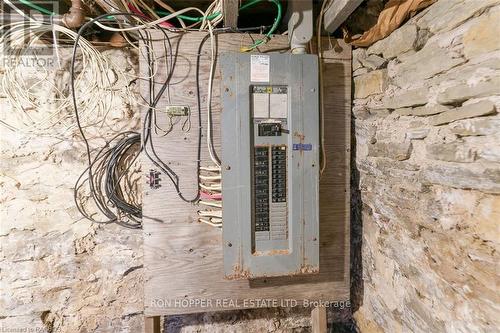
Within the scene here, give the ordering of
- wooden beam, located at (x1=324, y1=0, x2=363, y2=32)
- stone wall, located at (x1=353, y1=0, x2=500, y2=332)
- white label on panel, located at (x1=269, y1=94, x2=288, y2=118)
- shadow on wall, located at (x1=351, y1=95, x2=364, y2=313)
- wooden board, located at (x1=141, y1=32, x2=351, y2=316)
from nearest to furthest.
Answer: stone wall, located at (x1=353, y1=0, x2=500, y2=332)
wooden beam, located at (x1=324, y1=0, x2=363, y2=32)
white label on panel, located at (x1=269, y1=94, x2=288, y2=118)
wooden board, located at (x1=141, y1=32, x2=351, y2=316)
shadow on wall, located at (x1=351, y1=95, x2=364, y2=313)

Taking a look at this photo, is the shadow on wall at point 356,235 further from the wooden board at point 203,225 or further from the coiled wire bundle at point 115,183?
the coiled wire bundle at point 115,183

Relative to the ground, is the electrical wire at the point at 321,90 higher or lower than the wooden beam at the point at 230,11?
lower

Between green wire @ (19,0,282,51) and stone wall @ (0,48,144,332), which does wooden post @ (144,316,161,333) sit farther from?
green wire @ (19,0,282,51)

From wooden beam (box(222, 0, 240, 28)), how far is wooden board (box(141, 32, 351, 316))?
7cm

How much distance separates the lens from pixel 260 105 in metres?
1.11

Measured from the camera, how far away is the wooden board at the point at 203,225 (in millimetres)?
1255

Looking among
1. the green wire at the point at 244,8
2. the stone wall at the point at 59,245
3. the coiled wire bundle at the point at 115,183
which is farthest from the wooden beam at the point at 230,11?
the coiled wire bundle at the point at 115,183

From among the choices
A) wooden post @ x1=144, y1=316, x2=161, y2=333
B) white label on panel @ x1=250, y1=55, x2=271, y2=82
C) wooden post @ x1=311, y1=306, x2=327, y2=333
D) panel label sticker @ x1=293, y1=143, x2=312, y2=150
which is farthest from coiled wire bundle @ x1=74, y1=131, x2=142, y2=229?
wooden post @ x1=311, y1=306, x2=327, y2=333

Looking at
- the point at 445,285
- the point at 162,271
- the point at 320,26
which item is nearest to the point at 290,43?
the point at 320,26

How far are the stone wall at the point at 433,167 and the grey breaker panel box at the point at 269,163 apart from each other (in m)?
0.27

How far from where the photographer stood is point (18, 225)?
1399mm

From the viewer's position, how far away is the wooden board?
125 cm

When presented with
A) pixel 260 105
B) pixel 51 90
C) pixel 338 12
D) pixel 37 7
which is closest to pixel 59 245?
pixel 51 90

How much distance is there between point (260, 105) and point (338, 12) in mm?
458
